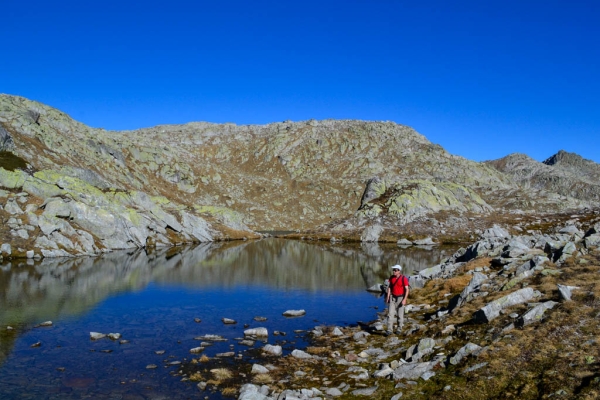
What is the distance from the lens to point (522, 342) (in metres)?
17.6

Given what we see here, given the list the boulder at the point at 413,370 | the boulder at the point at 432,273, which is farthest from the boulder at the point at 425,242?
the boulder at the point at 413,370

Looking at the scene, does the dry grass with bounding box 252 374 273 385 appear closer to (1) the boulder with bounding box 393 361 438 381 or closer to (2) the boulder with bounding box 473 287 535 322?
(1) the boulder with bounding box 393 361 438 381

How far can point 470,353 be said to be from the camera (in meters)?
18.3

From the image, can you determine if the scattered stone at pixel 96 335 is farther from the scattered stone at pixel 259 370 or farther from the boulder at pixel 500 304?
the boulder at pixel 500 304

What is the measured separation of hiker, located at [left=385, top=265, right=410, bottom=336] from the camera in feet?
86.6

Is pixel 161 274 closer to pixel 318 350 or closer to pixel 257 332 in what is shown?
pixel 257 332

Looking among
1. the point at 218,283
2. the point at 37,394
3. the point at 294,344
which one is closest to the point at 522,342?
the point at 294,344

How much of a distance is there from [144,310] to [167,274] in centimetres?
2237

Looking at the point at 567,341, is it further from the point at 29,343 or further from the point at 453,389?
the point at 29,343

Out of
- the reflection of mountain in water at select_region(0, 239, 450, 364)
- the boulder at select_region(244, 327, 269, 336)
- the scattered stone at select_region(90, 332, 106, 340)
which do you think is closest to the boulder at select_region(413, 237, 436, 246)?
the reflection of mountain in water at select_region(0, 239, 450, 364)

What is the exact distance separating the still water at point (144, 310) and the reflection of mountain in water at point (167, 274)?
15cm

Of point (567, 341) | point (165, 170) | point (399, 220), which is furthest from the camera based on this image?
point (165, 170)

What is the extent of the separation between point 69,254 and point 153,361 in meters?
59.0

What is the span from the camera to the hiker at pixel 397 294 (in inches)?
1040
